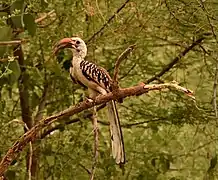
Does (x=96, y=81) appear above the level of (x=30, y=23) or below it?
below

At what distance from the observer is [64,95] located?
8.46 ft

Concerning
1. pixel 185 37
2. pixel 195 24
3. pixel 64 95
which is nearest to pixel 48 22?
pixel 64 95

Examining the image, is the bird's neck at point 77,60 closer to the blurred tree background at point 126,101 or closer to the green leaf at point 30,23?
the green leaf at point 30,23

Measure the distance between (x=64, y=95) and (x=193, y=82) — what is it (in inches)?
18.7

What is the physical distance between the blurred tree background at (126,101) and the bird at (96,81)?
30 cm

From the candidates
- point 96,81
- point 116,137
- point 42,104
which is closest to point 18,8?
point 96,81

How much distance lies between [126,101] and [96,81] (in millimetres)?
899

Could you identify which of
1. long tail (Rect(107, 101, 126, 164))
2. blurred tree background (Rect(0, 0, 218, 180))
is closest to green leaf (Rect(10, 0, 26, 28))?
blurred tree background (Rect(0, 0, 218, 180))

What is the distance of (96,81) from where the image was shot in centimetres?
180

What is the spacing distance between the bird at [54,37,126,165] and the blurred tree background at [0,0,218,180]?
→ 0.30m

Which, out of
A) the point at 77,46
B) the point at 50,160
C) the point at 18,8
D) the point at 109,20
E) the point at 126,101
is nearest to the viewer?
the point at 77,46

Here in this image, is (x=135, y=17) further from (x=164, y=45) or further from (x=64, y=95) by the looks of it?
(x=64, y=95)

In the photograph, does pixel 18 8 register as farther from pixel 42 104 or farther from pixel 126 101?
pixel 126 101

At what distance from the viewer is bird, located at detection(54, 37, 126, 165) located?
171 cm
